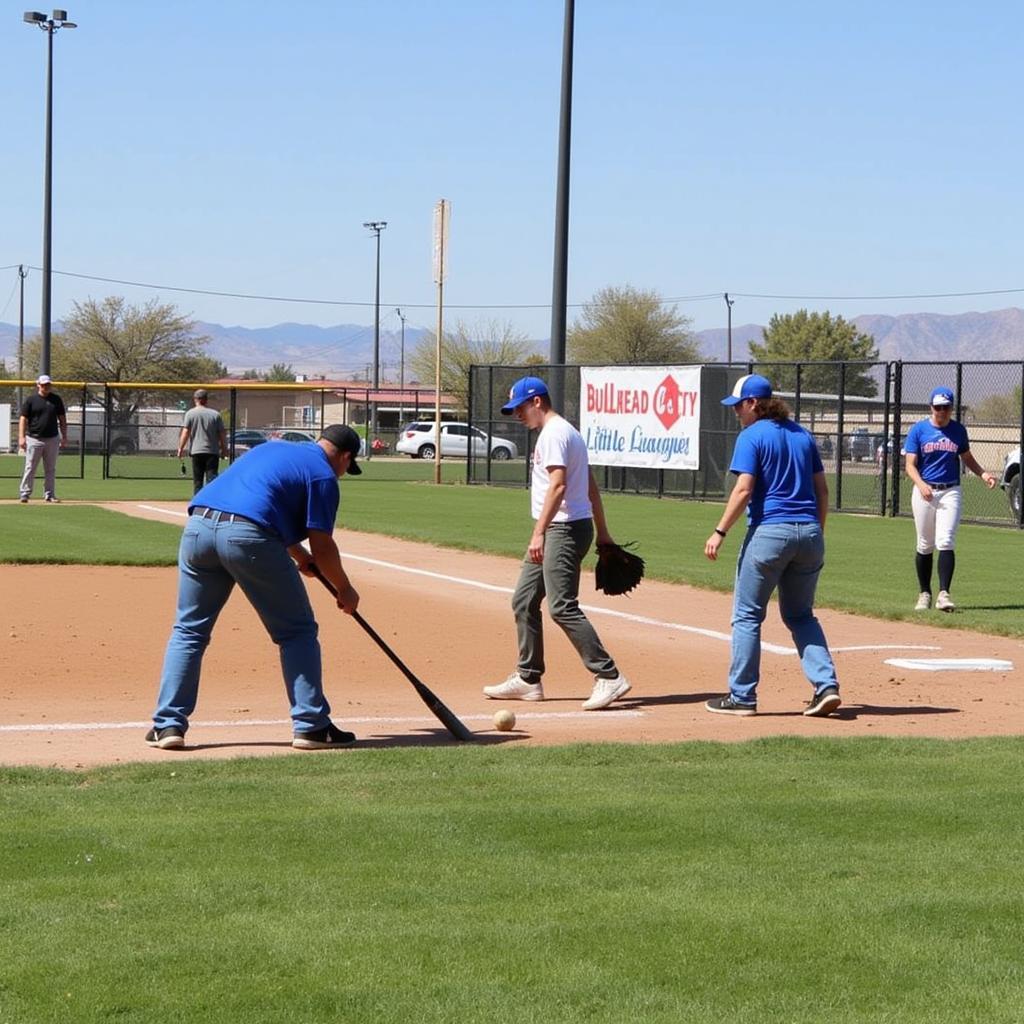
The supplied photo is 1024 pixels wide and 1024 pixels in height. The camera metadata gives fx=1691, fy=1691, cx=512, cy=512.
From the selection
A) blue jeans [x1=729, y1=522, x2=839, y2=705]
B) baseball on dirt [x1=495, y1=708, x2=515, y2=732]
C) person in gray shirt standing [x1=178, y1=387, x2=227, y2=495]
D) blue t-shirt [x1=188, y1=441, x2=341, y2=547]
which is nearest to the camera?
blue t-shirt [x1=188, y1=441, x2=341, y2=547]

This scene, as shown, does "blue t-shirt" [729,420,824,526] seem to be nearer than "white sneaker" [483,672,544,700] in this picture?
Yes

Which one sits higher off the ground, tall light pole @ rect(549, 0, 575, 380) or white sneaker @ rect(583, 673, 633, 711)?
tall light pole @ rect(549, 0, 575, 380)

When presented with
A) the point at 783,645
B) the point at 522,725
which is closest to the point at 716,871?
the point at 522,725

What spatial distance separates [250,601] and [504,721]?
1.57 m

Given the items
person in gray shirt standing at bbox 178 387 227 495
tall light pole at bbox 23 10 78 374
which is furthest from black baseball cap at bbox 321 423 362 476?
tall light pole at bbox 23 10 78 374

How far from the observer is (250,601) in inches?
322

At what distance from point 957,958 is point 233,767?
3.77 metres

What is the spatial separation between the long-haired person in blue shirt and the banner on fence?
2238 centimetres

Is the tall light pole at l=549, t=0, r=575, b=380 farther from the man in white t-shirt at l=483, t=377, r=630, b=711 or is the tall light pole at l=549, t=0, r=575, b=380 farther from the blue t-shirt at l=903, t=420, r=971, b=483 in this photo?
the man in white t-shirt at l=483, t=377, r=630, b=711

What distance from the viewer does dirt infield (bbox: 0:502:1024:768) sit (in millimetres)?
8922

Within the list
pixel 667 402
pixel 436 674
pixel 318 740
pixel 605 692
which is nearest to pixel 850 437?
pixel 667 402

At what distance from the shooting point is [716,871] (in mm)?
5871

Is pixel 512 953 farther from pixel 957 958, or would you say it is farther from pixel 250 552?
pixel 250 552

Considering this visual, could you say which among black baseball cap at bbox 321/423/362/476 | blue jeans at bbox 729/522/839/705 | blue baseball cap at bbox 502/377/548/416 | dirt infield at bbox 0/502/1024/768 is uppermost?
blue baseball cap at bbox 502/377/548/416
